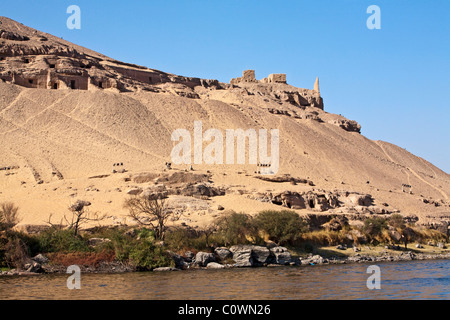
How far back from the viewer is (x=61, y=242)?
82.8ft

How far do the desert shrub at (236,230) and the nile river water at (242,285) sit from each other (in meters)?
3.65

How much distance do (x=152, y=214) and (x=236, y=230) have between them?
527 cm

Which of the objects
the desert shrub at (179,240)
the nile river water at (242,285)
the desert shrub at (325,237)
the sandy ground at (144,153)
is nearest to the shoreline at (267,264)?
the nile river water at (242,285)

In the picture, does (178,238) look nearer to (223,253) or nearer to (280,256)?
(223,253)

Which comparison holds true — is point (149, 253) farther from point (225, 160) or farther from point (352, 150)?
point (352, 150)

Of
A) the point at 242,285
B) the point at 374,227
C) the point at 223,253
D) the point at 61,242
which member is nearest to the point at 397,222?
the point at 374,227

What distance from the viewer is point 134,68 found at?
72.8 metres

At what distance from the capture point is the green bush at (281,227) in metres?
30.0

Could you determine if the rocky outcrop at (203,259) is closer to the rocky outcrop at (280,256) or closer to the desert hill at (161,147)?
the rocky outcrop at (280,256)

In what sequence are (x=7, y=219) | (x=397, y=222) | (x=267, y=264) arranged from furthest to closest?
(x=397, y=222)
(x=267, y=264)
(x=7, y=219)

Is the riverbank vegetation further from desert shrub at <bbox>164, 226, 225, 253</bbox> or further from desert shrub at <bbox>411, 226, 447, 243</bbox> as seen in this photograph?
desert shrub at <bbox>411, 226, 447, 243</bbox>

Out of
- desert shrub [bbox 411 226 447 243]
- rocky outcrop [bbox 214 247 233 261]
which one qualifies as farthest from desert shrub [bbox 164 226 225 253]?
desert shrub [bbox 411 226 447 243]

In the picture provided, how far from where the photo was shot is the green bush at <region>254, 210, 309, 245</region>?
30047 millimetres
